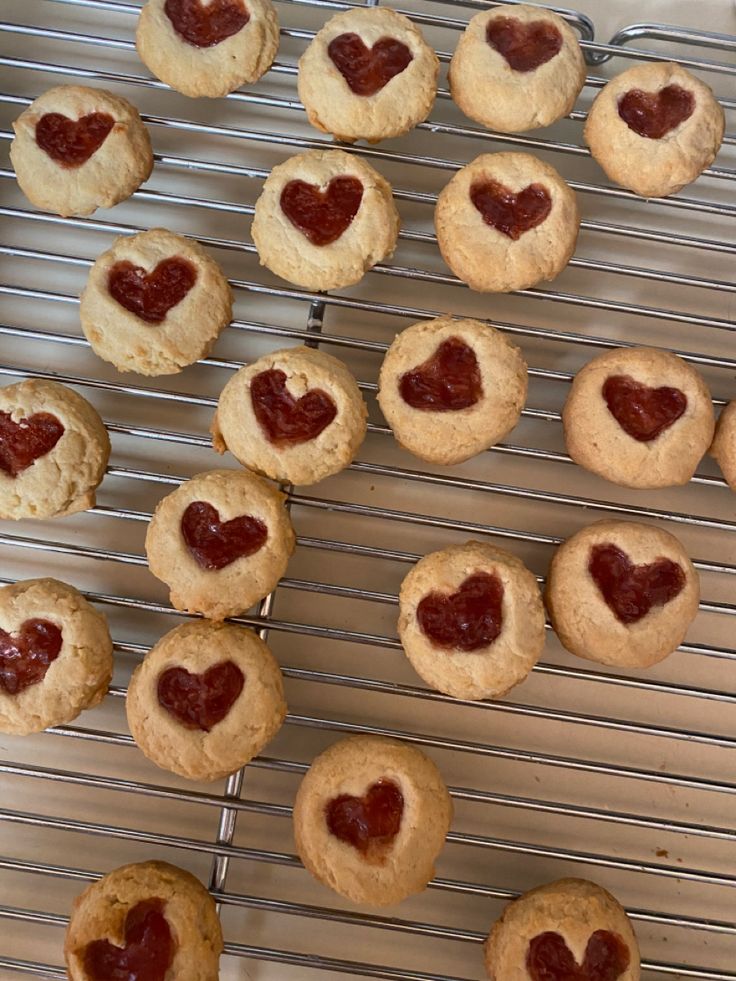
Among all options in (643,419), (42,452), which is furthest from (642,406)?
(42,452)

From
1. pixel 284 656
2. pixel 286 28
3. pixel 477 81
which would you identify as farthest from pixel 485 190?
pixel 284 656

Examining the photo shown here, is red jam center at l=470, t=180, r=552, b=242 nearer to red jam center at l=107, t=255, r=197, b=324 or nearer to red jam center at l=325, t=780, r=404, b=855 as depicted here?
red jam center at l=107, t=255, r=197, b=324

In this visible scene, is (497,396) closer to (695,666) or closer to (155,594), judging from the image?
(695,666)

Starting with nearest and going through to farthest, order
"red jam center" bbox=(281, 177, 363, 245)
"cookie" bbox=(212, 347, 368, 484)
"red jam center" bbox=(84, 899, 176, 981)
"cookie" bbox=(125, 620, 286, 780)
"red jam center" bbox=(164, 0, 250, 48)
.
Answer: "red jam center" bbox=(84, 899, 176, 981) < "cookie" bbox=(125, 620, 286, 780) < "cookie" bbox=(212, 347, 368, 484) < "red jam center" bbox=(281, 177, 363, 245) < "red jam center" bbox=(164, 0, 250, 48)

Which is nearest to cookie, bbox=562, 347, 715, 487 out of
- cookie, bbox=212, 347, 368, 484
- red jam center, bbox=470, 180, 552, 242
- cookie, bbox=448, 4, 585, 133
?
red jam center, bbox=470, 180, 552, 242

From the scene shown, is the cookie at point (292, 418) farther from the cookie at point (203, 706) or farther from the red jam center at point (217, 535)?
the cookie at point (203, 706)

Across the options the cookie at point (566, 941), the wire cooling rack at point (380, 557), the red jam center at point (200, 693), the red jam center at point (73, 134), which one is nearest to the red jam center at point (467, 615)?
the wire cooling rack at point (380, 557)
